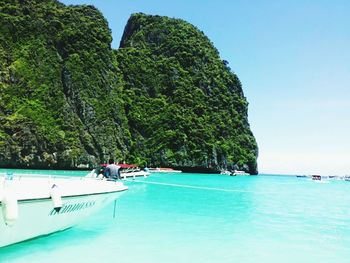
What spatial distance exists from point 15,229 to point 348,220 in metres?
14.3

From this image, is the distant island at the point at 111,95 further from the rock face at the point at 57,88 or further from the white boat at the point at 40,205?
the white boat at the point at 40,205

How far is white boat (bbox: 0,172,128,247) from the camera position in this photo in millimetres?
6227

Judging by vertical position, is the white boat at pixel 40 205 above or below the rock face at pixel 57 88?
below

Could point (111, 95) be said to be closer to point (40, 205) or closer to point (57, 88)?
point (57, 88)

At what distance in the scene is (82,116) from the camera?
72.2 meters

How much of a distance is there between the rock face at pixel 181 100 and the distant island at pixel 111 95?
24 cm

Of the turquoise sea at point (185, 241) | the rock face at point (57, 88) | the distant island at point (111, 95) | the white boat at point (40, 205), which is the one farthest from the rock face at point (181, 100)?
the white boat at point (40, 205)

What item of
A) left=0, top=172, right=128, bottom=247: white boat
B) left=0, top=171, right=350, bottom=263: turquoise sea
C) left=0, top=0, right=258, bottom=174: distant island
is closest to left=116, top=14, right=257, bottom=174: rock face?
left=0, top=0, right=258, bottom=174: distant island

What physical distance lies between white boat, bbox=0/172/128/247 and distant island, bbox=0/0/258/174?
54410 millimetres

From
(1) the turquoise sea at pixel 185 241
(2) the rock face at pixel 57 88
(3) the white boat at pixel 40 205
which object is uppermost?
(2) the rock face at pixel 57 88

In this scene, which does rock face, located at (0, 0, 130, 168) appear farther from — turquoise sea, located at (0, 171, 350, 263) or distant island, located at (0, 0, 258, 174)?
turquoise sea, located at (0, 171, 350, 263)

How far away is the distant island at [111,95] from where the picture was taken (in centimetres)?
6562

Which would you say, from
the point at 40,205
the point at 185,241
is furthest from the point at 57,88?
the point at 40,205

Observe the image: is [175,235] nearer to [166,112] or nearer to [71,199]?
[71,199]
